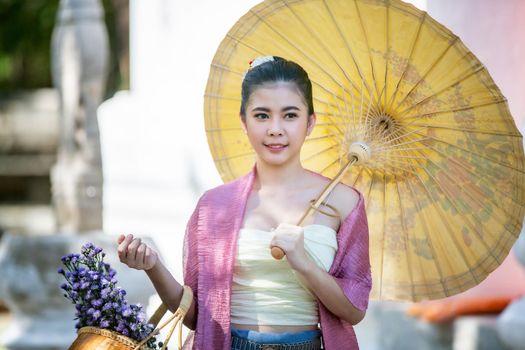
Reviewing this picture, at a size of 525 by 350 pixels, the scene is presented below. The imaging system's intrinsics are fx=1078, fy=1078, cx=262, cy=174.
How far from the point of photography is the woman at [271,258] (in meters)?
3.05

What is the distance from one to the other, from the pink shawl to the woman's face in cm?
16

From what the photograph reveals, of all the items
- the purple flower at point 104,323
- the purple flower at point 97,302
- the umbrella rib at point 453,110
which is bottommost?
the purple flower at point 104,323

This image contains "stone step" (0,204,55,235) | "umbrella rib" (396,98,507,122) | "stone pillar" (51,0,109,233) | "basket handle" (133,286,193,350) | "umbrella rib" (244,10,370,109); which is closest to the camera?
"basket handle" (133,286,193,350)

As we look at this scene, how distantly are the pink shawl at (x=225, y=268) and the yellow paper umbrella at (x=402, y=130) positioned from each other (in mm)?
322

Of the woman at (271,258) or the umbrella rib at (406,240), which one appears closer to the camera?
the woman at (271,258)

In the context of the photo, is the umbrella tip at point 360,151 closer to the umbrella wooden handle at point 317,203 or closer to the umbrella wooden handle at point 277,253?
the umbrella wooden handle at point 317,203

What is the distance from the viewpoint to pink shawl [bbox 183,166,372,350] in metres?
3.06

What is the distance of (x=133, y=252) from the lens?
2904 millimetres

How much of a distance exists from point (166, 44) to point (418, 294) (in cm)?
293

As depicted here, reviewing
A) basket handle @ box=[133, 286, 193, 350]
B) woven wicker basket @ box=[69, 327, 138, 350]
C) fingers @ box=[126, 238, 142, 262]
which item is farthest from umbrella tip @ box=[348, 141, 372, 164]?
woven wicker basket @ box=[69, 327, 138, 350]

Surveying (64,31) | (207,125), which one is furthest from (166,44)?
(207,125)

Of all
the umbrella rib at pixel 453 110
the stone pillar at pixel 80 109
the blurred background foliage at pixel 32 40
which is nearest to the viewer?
the umbrella rib at pixel 453 110

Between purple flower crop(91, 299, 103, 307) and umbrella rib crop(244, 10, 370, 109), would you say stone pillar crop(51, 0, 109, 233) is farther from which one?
purple flower crop(91, 299, 103, 307)

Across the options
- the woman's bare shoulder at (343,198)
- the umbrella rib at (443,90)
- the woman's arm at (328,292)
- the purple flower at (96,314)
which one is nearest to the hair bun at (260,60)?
the woman's bare shoulder at (343,198)
